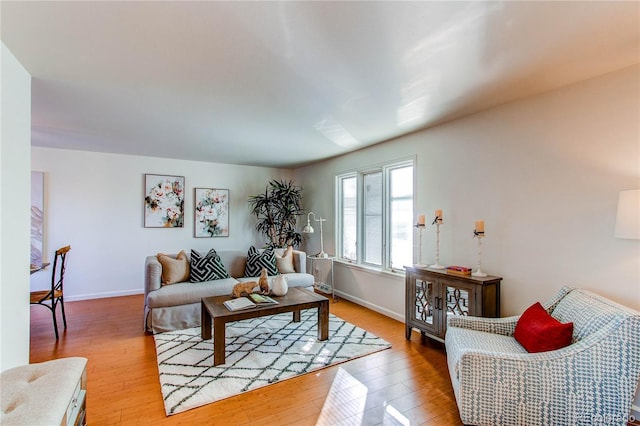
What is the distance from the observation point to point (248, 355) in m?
3.00

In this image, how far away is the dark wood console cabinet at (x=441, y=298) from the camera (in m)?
2.76

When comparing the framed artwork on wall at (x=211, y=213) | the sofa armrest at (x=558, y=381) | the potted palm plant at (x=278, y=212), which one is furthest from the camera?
the potted palm plant at (x=278, y=212)

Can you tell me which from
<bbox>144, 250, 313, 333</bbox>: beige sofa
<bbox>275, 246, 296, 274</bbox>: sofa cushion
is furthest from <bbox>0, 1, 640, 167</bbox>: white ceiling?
<bbox>275, 246, 296, 274</bbox>: sofa cushion

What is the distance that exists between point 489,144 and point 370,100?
4.22 feet

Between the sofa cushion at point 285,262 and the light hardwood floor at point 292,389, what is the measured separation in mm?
1734

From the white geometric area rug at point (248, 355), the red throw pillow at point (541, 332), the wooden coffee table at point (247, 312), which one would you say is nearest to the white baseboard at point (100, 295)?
the white geometric area rug at point (248, 355)

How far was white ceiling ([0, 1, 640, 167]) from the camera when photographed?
5.25 ft

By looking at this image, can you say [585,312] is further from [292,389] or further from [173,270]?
[173,270]

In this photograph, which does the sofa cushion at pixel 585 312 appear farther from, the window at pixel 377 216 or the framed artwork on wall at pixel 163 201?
the framed artwork on wall at pixel 163 201

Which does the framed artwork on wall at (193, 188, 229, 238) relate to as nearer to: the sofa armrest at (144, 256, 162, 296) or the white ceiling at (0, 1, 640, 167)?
the sofa armrest at (144, 256, 162, 296)

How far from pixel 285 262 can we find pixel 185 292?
4.97ft

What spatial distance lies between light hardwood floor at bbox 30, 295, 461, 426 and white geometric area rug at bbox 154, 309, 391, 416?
85 mm

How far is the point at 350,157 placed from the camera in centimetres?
499

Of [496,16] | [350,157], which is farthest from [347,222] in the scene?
[496,16]
